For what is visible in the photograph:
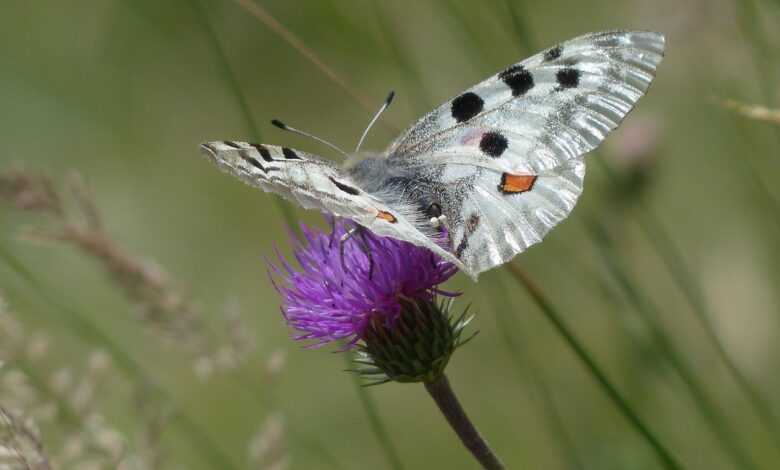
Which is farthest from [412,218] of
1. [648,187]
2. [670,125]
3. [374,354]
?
[670,125]

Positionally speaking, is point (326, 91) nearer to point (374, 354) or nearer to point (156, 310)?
point (156, 310)

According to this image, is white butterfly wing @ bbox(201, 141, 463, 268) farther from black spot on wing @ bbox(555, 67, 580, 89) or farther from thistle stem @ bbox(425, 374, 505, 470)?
black spot on wing @ bbox(555, 67, 580, 89)

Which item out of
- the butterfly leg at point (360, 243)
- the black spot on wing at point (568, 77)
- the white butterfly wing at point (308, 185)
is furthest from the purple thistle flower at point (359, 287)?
the black spot on wing at point (568, 77)

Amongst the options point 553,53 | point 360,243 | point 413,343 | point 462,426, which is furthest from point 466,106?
point 462,426

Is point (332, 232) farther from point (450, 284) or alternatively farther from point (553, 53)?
point (450, 284)

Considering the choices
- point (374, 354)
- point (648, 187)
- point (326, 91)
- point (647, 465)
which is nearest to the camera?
point (374, 354)

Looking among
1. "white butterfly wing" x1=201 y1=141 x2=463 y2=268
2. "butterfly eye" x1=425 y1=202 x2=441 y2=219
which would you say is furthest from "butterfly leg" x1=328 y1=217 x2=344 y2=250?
"butterfly eye" x1=425 y1=202 x2=441 y2=219

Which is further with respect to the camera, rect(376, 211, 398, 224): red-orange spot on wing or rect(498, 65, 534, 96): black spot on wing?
rect(498, 65, 534, 96): black spot on wing
